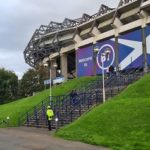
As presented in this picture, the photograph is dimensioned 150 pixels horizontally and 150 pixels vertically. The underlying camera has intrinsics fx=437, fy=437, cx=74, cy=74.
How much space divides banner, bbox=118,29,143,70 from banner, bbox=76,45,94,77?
8.72 meters

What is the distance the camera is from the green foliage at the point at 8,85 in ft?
302

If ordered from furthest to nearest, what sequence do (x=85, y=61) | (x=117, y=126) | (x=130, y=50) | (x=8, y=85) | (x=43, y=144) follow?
(x=8, y=85) → (x=85, y=61) → (x=130, y=50) → (x=117, y=126) → (x=43, y=144)

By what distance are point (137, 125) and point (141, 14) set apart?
4137cm

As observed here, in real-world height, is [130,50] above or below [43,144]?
above

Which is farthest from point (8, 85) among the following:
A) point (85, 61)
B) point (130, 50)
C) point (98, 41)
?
point (130, 50)

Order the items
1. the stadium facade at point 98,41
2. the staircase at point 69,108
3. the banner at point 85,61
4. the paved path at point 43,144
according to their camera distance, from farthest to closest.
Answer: the banner at point 85,61 → the stadium facade at point 98,41 → the staircase at point 69,108 → the paved path at point 43,144

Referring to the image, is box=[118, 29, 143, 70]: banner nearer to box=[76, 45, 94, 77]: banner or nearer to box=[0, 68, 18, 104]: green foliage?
box=[76, 45, 94, 77]: banner

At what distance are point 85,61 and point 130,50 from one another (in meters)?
14.3

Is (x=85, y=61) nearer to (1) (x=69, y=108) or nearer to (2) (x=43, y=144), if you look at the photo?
(1) (x=69, y=108)

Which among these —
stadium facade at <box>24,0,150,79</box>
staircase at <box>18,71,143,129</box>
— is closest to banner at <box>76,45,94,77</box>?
stadium facade at <box>24,0,150,79</box>

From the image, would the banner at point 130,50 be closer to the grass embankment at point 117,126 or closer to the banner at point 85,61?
the banner at point 85,61

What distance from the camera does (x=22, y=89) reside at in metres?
93.6

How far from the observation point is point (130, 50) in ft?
211

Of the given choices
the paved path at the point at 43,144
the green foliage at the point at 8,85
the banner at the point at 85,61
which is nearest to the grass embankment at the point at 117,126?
the paved path at the point at 43,144
